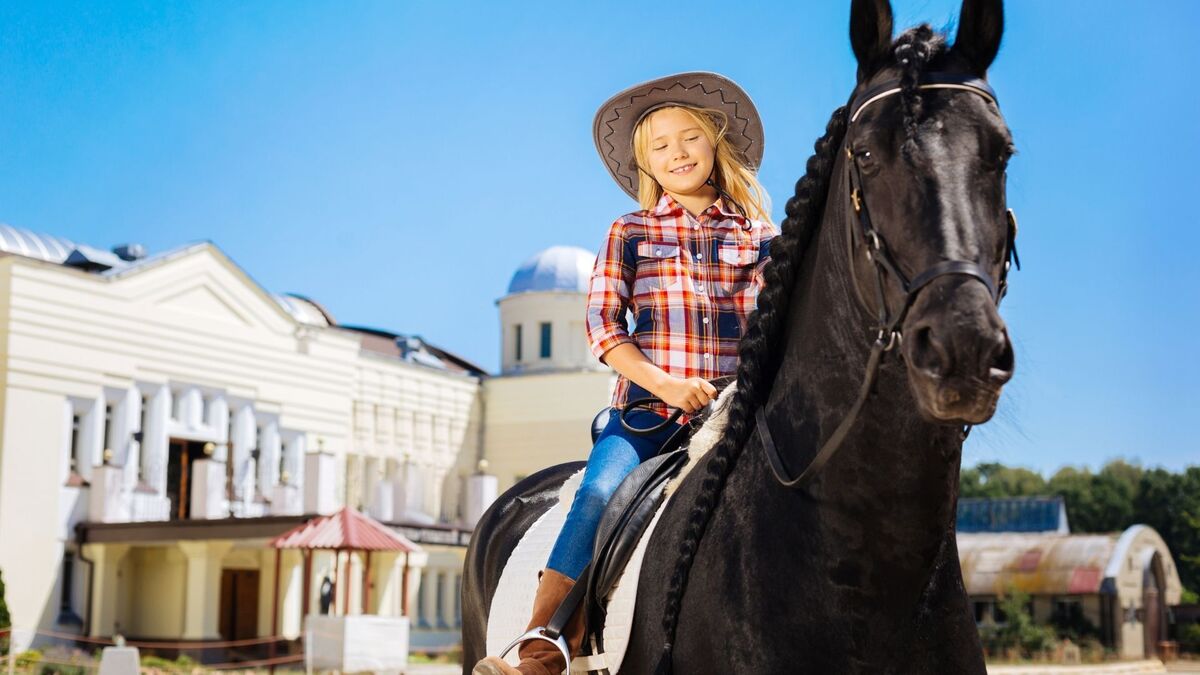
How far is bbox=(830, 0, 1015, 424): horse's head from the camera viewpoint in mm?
2143

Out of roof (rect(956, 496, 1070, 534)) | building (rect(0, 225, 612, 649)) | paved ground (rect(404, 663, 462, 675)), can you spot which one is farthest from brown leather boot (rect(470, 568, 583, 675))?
roof (rect(956, 496, 1070, 534))

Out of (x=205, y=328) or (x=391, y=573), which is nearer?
(x=205, y=328)

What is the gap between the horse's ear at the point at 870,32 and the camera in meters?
2.65

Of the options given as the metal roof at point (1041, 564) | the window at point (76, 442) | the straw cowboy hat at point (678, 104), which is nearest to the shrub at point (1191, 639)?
the metal roof at point (1041, 564)

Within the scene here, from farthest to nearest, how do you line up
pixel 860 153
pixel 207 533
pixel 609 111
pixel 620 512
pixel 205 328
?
pixel 205 328
pixel 207 533
pixel 609 111
pixel 620 512
pixel 860 153

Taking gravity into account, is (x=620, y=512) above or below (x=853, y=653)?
above

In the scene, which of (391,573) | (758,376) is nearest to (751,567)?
(758,376)

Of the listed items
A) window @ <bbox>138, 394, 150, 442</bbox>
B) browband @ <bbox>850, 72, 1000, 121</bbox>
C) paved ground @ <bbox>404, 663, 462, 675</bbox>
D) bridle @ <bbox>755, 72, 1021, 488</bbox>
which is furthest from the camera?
window @ <bbox>138, 394, 150, 442</bbox>

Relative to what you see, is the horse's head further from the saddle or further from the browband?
the saddle

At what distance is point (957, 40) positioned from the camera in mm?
2594

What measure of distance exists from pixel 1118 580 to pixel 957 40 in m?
39.4

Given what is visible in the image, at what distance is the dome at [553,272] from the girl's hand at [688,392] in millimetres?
47187

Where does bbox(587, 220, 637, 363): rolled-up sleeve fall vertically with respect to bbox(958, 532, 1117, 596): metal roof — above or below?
above

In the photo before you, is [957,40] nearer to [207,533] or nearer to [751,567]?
[751,567]
